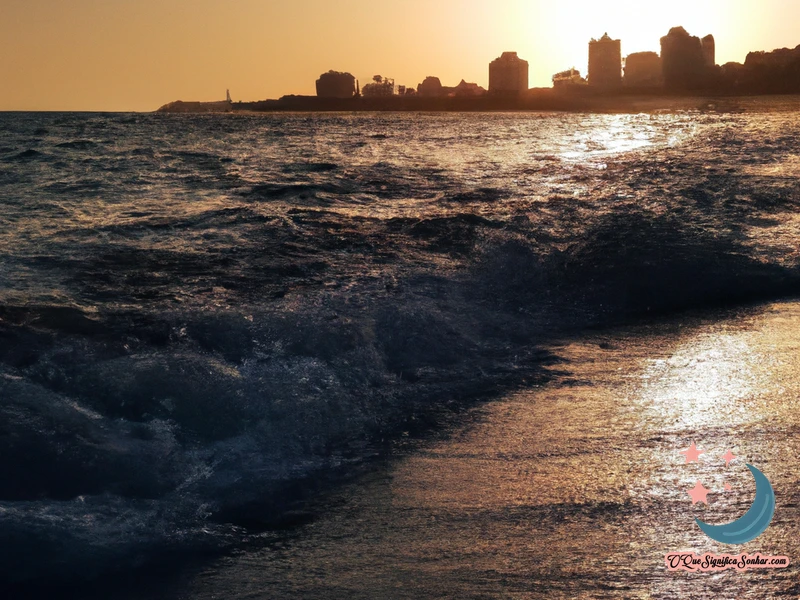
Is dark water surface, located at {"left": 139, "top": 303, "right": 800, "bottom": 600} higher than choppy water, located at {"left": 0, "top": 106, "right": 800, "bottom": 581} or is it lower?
lower

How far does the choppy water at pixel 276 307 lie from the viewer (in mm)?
3373

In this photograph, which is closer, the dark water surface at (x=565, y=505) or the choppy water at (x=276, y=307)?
the dark water surface at (x=565, y=505)

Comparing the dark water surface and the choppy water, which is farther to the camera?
the choppy water

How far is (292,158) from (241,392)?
13.6 meters

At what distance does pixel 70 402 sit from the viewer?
13.1 ft

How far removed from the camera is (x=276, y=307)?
5.66 m

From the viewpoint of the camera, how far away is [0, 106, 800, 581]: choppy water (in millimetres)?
3373

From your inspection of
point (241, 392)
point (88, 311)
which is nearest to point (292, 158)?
point (88, 311)

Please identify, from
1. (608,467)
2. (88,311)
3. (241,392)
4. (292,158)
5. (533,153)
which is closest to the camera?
(608,467)

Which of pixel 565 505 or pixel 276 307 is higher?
pixel 276 307

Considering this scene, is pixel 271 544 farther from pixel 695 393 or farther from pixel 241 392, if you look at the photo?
pixel 695 393

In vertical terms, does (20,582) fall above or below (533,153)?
below

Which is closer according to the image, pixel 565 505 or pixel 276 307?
pixel 565 505

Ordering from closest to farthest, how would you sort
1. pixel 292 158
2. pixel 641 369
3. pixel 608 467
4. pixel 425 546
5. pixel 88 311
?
pixel 425 546 < pixel 608 467 < pixel 641 369 < pixel 88 311 < pixel 292 158
